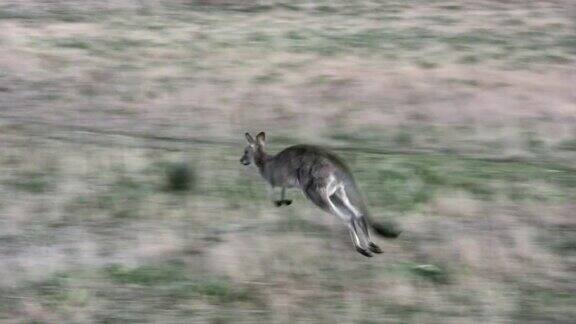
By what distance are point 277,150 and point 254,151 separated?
1.95m

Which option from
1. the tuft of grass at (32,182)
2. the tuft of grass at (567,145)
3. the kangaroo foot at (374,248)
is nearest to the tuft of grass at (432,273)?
the kangaroo foot at (374,248)

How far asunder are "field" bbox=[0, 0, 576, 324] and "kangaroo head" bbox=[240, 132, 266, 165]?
1.19 ft

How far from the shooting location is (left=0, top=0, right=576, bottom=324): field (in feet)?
29.4

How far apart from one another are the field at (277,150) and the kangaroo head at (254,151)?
363 mm

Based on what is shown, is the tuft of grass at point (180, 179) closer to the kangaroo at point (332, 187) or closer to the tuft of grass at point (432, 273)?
the kangaroo at point (332, 187)

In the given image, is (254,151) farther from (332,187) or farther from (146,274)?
(146,274)

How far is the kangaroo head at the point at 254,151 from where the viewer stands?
11.4 metres

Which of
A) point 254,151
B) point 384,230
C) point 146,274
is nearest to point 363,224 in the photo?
point 384,230

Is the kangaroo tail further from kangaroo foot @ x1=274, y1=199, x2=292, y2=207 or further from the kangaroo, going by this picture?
kangaroo foot @ x1=274, y1=199, x2=292, y2=207

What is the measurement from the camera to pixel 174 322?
8469 millimetres

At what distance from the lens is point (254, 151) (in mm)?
11461

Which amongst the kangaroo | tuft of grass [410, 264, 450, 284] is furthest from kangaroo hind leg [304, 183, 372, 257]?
tuft of grass [410, 264, 450, 284]

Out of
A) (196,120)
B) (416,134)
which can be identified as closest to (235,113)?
(196,120)

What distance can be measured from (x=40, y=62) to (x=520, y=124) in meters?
8.40
